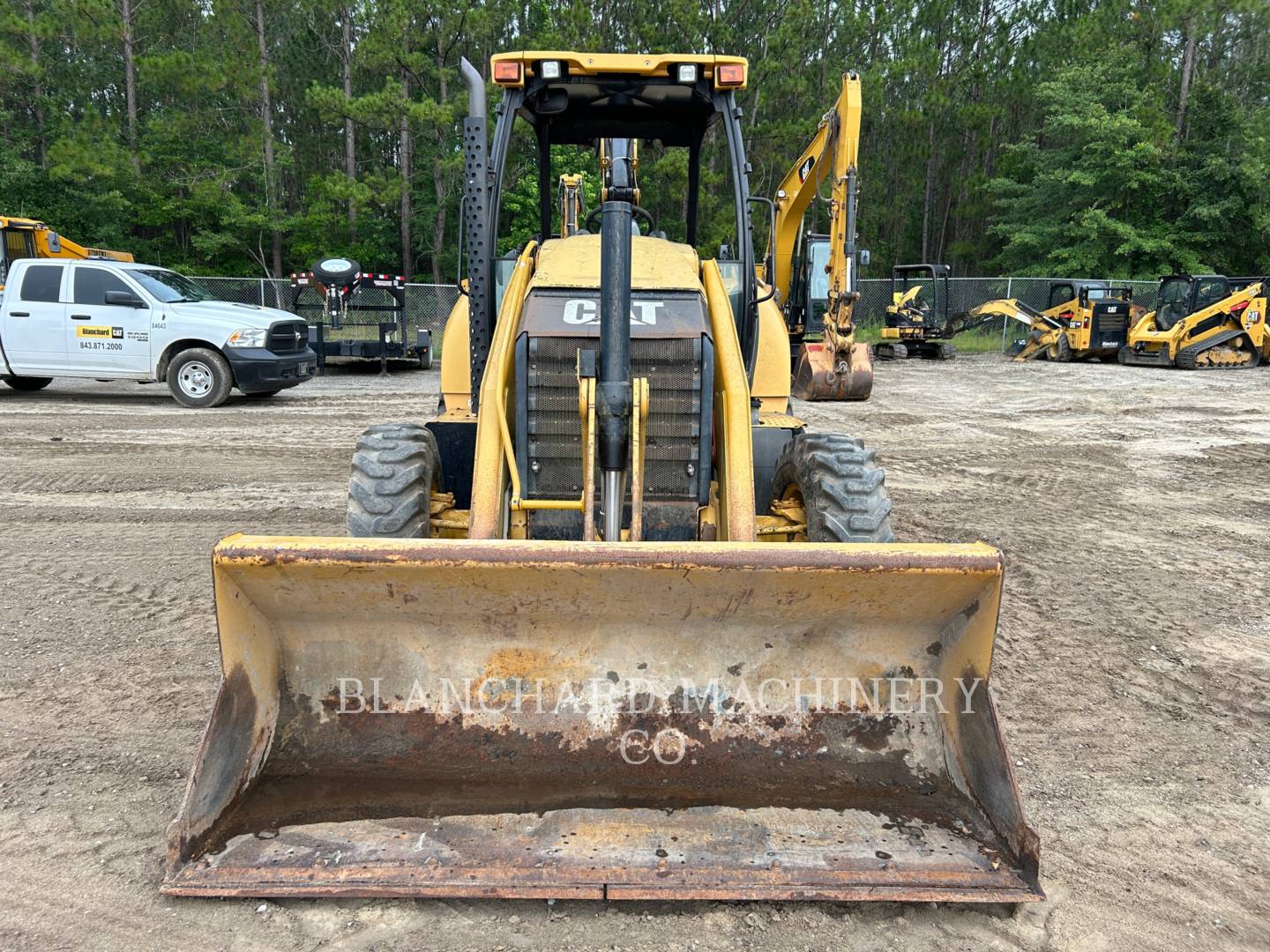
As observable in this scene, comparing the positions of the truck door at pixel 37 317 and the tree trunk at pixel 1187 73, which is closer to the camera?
the truck door at pixel 37 317

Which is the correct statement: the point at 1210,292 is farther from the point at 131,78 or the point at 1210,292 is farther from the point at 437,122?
the point at 131,78

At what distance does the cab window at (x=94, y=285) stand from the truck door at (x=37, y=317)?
0.78ft

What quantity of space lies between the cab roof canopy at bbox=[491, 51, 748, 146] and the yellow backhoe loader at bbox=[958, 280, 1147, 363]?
765 inches

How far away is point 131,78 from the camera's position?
29.1 m

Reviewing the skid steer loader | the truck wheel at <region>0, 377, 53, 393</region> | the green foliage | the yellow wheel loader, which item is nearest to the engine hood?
the truck wheel at <region>0, 377, 53, 393</region>

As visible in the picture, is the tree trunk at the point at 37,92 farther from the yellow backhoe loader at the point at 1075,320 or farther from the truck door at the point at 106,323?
the yellow backhoe loader at the point at 1075,320

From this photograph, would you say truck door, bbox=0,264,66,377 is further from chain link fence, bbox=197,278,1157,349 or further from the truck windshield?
chain link fence, bbox=197,278,1157,349

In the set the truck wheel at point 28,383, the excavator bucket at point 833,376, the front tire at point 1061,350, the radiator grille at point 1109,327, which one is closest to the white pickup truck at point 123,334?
the truck wheel at point 28,383

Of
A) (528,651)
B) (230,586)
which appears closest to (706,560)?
(528,651)

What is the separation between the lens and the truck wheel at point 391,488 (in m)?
3.63

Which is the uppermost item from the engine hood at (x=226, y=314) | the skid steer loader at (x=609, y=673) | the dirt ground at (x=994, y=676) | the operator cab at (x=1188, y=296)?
the operator cab at (x=1188, y=296)

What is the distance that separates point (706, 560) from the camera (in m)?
2.65

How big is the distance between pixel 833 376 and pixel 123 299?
10.3 meters

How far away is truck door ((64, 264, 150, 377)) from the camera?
1198 centimetres
